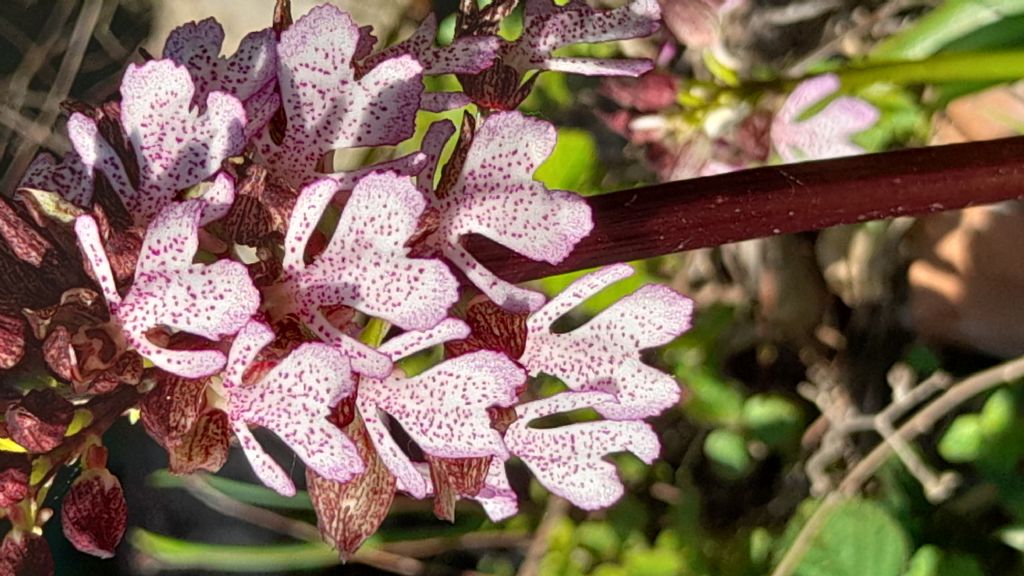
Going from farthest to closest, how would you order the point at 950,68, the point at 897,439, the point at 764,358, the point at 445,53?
1. the point at 764,358
2. the point at 897,439
3. the point at 950,68
4. the point at 445,53

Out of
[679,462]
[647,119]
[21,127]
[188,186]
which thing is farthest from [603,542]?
[21,127]

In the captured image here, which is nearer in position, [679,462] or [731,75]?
[731,75]

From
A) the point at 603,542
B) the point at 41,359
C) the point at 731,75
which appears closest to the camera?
the point at 41,359

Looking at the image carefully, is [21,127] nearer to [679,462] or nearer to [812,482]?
[679,462]

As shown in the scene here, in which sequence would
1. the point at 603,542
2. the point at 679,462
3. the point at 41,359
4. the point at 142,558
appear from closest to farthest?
the point at 41,359 < the point at 603,542 < the point at 679,462 < the point at 142,558

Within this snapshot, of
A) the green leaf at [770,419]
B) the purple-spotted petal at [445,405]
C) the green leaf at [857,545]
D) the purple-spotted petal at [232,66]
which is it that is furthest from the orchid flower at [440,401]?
the green leaf at [770,419]

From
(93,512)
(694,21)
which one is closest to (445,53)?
(93,512)

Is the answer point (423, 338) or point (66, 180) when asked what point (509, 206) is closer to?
point (423, 338)
